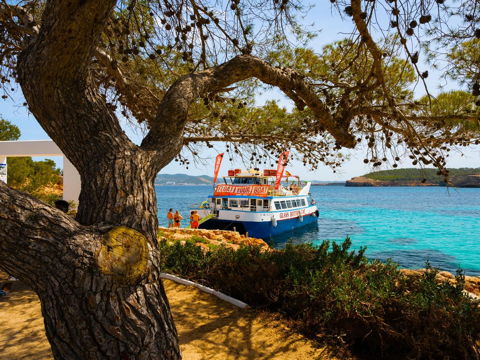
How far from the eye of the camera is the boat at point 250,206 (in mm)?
23250

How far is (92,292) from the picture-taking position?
2006mm

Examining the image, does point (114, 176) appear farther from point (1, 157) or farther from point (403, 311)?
point (1, 157)

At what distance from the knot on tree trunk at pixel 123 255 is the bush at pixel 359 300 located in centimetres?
301

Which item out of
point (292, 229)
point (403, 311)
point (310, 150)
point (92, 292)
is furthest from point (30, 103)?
point (292, 229)

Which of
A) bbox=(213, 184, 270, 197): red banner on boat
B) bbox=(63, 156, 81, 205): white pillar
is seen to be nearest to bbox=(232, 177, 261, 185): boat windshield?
bbox=(213, 184, 270, 197): red banner on boat

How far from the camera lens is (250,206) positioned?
2383 cm

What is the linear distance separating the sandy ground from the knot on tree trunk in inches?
86.4

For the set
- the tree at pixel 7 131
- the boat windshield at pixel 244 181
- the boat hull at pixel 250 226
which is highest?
the tree at pixel 7 131

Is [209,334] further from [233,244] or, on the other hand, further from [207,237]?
[207,237]

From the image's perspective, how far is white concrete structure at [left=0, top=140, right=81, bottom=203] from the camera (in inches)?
712

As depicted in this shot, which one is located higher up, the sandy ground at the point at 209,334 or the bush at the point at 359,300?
the bush at the point at 359,300

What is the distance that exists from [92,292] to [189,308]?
3.46 metres

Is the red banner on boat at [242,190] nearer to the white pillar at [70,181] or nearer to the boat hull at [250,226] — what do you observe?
the boat hull at [250,226]

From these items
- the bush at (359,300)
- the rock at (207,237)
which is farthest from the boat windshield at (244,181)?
the bush at (359,300)
